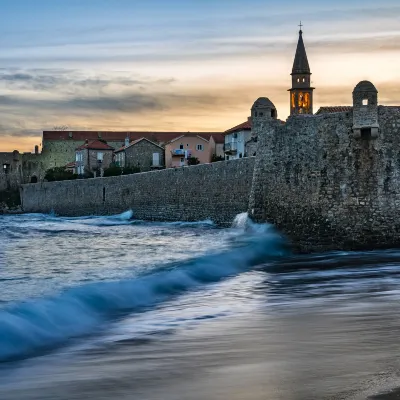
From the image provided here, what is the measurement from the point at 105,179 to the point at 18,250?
84.7 ft

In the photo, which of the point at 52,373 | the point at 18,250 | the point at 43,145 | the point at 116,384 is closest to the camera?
the point at 116,384

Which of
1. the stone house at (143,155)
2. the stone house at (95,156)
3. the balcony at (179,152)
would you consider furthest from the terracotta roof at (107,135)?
the balcony at (179,152)

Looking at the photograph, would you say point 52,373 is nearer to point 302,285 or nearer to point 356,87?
point 302,285

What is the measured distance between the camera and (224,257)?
56.7 ft

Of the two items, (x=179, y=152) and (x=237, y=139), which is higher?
(x=237, y=139)

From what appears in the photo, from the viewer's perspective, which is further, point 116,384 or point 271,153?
point 271,153

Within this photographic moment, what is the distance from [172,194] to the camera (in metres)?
Answer: 35.3

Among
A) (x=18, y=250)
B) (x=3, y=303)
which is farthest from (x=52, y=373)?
(x=18, y=250)

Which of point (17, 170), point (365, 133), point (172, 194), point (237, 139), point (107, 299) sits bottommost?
point (107, 299)

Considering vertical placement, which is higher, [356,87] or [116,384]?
[356,87]

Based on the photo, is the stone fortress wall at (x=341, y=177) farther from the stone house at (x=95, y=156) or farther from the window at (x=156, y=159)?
the stone house at (x=95, y=156)

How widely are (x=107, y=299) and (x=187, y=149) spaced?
69138mm

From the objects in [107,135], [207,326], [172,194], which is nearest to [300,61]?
[172,194]

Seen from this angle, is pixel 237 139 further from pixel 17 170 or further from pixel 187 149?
pixel 17 170
